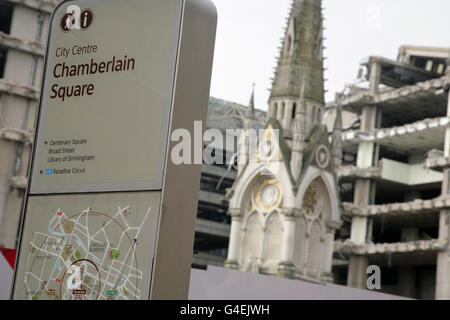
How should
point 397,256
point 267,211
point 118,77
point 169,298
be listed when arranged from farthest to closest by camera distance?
1. point 397,256
2. point 267,211
3. point 118,77
4. point 169,298

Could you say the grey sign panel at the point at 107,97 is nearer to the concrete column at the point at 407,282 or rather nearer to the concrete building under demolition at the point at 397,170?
the concrete building under demolition at the point at 397,170

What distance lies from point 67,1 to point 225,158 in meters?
49.8

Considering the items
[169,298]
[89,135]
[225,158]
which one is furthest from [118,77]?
[225,158]

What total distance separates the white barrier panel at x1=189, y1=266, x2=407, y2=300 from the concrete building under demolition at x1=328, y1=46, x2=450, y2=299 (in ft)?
78.7

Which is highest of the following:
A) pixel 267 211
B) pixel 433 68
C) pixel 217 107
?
pixel 433 68

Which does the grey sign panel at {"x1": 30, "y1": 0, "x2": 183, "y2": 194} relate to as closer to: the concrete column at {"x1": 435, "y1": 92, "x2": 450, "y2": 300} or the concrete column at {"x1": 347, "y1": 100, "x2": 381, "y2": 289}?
the concrete column at {"x1": 435, "y1": 92, "x2": 450, "y2": 300}

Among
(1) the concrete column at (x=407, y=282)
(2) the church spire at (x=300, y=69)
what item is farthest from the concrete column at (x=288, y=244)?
(1) the concrete column at (x=407, y=282)

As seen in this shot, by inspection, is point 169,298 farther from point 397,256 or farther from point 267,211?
point 397,256

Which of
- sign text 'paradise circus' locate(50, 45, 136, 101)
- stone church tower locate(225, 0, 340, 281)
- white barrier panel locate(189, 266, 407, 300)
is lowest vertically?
white barrier panel locate(189, 266, 407, 300)

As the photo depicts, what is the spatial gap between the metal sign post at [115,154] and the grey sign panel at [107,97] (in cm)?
1

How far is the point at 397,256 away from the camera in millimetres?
58094

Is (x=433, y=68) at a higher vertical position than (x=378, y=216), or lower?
higher

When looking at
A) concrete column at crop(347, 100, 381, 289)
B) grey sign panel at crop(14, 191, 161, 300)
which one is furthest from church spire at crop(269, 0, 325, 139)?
grey sign panel at crop(14, 191, 161, 300)

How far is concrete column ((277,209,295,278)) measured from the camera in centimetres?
4406
